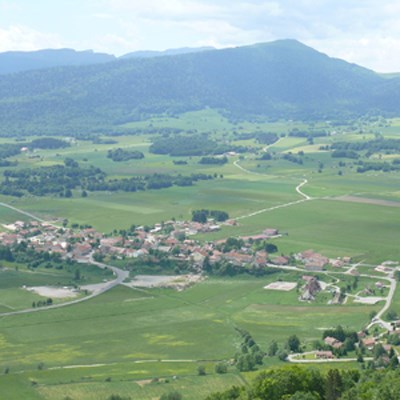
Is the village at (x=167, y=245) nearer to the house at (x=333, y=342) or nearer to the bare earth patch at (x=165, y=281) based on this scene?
the bare earth patch at (x=165, y=281)

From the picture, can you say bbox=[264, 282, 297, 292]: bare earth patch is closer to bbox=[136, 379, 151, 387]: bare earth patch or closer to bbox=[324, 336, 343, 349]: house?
bbox=[324, 336, 343, 349]: house

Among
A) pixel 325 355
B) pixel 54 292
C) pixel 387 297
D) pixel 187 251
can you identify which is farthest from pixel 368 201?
pixel 325 355

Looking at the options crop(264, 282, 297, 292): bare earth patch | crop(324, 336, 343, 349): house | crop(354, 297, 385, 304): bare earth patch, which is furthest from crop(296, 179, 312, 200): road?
crop(324, 336, 343, 349): house

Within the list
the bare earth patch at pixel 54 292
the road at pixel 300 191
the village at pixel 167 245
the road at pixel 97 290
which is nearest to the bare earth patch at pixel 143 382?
the road at pixel 97 290

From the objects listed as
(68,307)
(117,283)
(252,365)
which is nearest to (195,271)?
(117,283)

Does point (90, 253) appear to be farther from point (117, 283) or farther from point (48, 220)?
point (48, 220)
